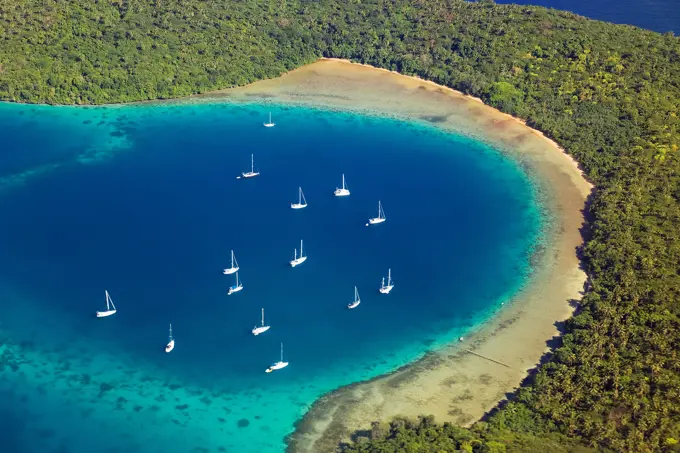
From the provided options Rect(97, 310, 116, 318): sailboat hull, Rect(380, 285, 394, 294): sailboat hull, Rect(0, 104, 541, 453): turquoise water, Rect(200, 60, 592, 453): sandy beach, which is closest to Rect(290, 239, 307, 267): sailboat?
Rect(0, 104, 541, 453): turquoise water

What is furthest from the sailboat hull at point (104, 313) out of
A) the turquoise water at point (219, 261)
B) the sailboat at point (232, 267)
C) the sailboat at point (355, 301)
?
the sailboat at point (355, 301)

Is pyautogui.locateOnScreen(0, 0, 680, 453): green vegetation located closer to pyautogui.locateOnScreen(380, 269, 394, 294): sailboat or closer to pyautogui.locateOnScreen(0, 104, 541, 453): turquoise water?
pyautogui.locateOnScreen(0, 104, 541, 453): turquoise water

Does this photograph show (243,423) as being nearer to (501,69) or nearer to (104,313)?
(104,313)

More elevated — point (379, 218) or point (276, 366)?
point (379, 218)

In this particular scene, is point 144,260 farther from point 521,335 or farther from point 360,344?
point 521,335

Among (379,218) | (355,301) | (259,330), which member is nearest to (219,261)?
(259,330)

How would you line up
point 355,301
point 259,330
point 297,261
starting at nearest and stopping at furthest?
point 259,330 → point 355,301 → point 297,261
